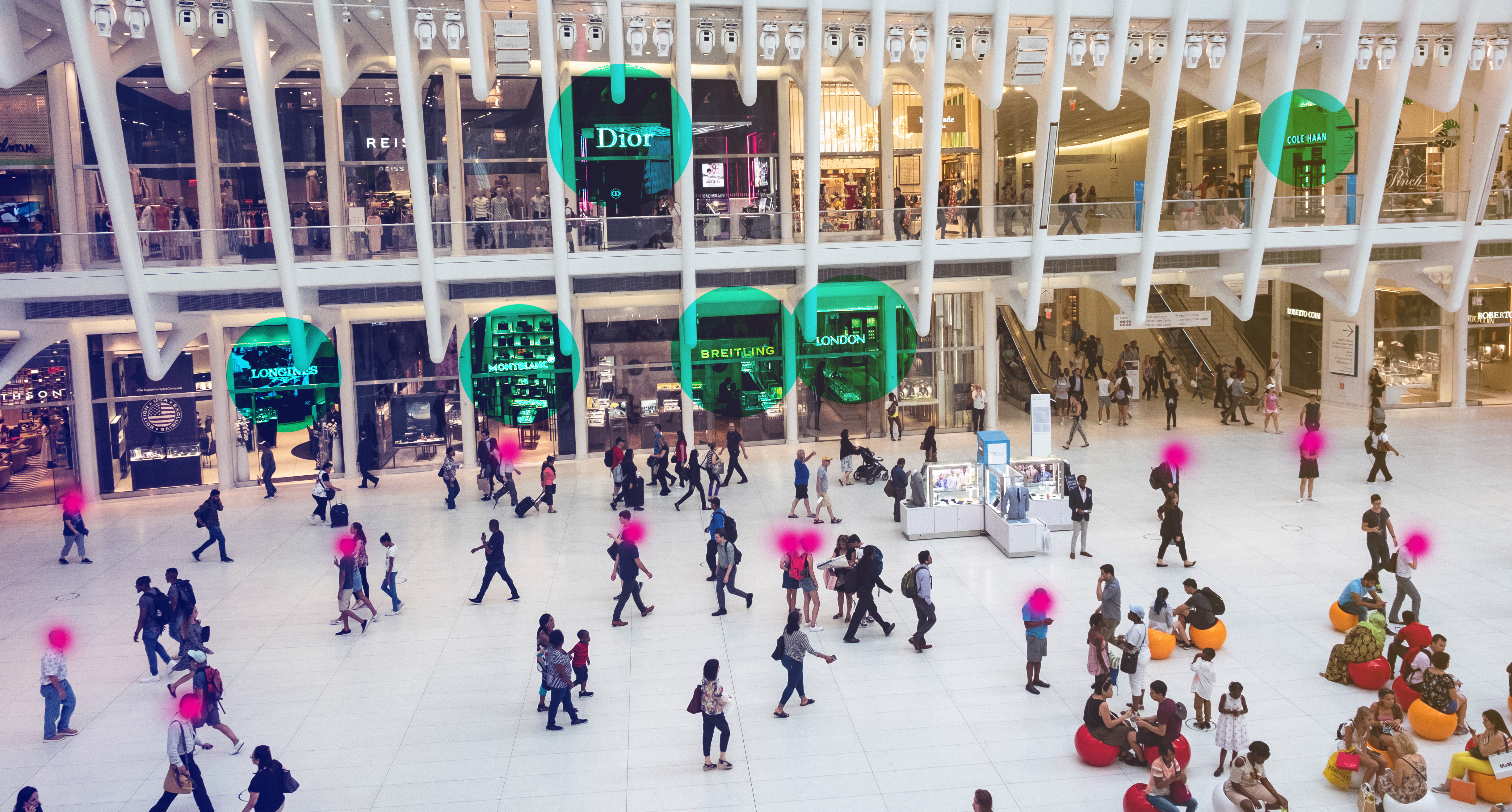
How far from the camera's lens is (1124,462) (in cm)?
2314

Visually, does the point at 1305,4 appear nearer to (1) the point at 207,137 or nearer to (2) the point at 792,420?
(2) the point at 792,420

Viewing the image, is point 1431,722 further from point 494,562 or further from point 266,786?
point 494,562

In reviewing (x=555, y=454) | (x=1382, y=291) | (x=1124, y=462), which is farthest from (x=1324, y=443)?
(x=555, y=454)

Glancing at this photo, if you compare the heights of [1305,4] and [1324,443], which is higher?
[1305,4]

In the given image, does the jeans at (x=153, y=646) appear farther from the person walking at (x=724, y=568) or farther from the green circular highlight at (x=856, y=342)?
the green circular highlight at (x=856, y=342)

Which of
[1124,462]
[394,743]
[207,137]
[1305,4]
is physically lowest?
[394,743]

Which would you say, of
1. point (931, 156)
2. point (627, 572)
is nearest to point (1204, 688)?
point (627, 572)

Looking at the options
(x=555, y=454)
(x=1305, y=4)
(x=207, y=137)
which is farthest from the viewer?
(x=555, y=454)

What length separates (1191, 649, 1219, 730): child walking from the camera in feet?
36.0

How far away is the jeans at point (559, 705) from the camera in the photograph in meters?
11.6

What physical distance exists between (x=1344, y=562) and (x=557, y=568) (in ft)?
37.0

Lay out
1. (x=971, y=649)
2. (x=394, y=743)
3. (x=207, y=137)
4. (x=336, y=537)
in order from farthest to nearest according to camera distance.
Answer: (x=207, y=137) → (x=336, y=537) → (x=971, y=649) → (x=394, y=743)

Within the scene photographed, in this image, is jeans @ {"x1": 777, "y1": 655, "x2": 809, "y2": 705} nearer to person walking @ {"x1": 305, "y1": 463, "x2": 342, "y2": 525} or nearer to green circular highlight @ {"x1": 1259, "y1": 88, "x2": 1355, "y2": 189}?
person walking @ {"x1": 305, "y1": 463, "x2": 342, "y2": 525}

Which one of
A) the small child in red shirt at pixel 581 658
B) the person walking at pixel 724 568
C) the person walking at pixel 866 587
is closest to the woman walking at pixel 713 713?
the small child in red shirt at pixel 581 658
